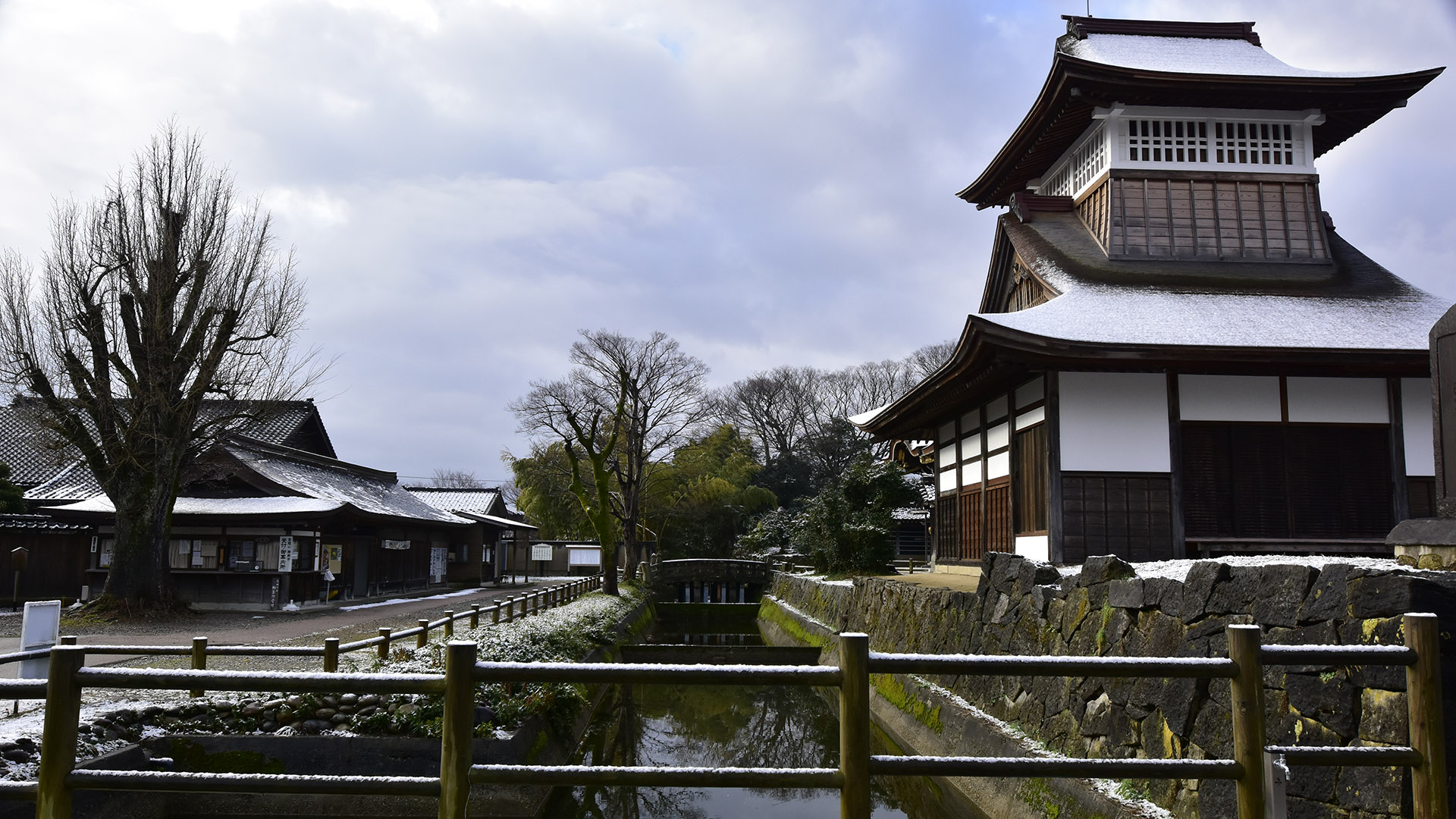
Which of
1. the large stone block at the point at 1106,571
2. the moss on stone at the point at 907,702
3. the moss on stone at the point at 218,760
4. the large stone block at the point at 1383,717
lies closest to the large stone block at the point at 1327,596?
the large stone block at the point at 1383,717

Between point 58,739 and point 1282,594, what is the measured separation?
6.63 m

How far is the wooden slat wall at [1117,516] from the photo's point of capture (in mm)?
Result: 12289

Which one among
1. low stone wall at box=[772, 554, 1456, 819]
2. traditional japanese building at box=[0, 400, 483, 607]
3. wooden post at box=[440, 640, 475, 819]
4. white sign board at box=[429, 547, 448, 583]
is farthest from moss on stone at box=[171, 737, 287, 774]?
white sign board at box=[429, 547, 448, 583]

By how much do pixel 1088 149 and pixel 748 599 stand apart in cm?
2550

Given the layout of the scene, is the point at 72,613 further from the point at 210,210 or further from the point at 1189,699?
the point at 1189,699

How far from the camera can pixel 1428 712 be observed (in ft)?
12.3

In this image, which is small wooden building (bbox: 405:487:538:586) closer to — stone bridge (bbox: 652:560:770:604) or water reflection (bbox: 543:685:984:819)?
stone bridge (bbox: 652:560:770:604)

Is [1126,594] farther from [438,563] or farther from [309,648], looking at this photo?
[438,563]

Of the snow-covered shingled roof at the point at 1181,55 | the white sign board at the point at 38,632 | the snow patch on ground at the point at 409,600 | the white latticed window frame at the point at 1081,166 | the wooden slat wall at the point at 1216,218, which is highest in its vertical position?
the snow-covered shingled roof at the point at 1181,55

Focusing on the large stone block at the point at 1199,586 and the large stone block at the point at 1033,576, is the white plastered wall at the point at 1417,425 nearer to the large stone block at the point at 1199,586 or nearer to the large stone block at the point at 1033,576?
the large stone block at the point at 1033,576

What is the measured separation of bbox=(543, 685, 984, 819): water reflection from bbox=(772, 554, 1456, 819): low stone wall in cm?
209

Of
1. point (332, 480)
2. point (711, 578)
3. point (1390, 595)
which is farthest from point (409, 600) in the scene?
point (1390, 595)

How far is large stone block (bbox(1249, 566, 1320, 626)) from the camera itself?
5.69 m

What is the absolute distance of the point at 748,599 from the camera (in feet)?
126
